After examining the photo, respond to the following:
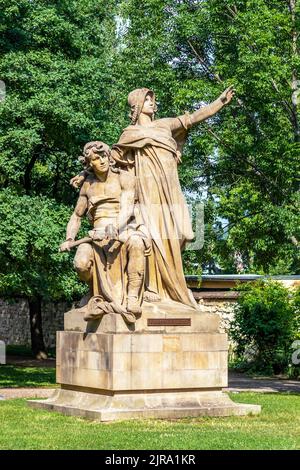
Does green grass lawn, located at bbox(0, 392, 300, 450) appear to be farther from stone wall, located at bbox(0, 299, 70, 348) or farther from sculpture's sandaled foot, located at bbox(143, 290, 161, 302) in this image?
stone wall, located at bbox(0, 299, 70, 348)

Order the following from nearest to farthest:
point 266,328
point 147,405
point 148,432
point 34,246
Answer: point 148,432 < point 147,405 < point 34,246 < point 266,328

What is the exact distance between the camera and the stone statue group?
14.0 m

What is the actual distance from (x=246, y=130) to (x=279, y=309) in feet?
15.7

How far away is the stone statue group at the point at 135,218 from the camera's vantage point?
13977 mm

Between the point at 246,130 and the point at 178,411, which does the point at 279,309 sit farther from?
the point at 178,411

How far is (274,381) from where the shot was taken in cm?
2531

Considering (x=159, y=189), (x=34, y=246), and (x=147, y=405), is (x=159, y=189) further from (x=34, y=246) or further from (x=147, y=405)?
(x=34, y=246)

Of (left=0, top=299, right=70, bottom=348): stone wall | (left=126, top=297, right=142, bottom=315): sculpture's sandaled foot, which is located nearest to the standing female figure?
(left=126, top=297, right=142, bottom=315): sculpture's sandaled foot

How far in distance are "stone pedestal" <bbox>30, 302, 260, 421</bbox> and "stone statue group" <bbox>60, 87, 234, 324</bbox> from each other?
298 mm

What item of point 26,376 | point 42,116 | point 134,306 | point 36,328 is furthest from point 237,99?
point 134,306

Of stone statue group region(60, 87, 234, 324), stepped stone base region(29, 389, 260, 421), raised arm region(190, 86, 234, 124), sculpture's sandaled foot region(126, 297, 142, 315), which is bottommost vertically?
stepped stone base region(29, 389, 260, 421)

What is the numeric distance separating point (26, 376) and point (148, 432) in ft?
48.8

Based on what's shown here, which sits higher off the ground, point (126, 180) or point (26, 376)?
point (126, 180)

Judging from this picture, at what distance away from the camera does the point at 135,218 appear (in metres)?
14.6
